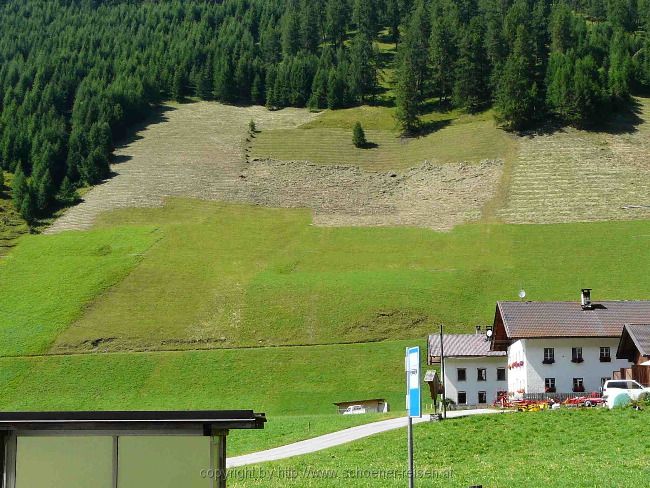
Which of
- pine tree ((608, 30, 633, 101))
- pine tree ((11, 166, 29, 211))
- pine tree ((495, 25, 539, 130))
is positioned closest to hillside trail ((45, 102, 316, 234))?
pine tree ((11, 166, 29, 211))

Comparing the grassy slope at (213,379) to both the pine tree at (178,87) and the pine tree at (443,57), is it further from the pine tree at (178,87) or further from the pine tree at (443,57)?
the pine tree at (178,87)

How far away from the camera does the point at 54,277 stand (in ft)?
313

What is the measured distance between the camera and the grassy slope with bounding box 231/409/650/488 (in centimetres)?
2195

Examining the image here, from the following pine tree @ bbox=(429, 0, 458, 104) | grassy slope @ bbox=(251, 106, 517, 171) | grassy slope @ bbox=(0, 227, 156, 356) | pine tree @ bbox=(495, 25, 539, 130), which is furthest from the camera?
pine tree @ bbox=(429, 0, 458, 104)

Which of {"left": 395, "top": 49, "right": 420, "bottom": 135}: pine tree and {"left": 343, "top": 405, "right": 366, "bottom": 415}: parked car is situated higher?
{"left": 395, "top": 49, "right": 420, "bottom": 135}: pine tree

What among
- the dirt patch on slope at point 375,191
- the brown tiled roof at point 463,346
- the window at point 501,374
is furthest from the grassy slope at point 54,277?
the window at point 501,374

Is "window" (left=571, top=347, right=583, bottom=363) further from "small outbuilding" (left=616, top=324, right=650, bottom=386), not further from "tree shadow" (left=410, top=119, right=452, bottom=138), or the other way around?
"tree shadow" (left=410, top=119, right=452, bottom=138)

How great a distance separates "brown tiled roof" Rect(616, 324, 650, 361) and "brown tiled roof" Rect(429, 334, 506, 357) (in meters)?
12.7

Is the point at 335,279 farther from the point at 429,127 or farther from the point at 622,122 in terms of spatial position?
the point at 622,122

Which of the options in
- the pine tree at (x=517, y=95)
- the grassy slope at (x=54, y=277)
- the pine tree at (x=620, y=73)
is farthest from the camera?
the pine tree at (x=620, y=73)

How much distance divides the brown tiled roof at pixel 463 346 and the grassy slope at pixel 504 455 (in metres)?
28.5

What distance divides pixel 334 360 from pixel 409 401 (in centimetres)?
5857

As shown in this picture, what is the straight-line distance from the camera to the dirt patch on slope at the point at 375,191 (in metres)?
114

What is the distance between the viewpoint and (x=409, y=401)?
45.7 feet
